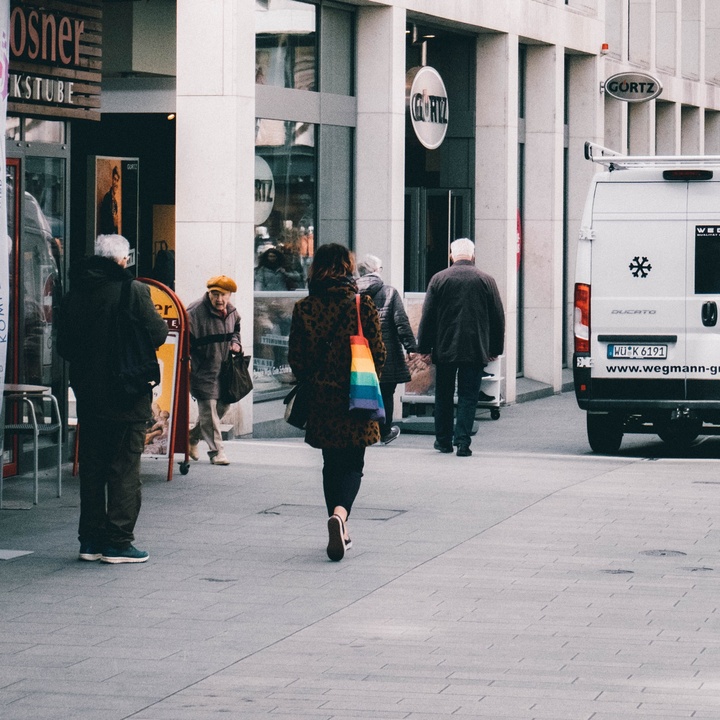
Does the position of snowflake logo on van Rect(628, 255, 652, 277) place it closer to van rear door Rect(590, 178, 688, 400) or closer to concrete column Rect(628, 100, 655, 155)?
van rear door Rect(590, 178, 688, 400)

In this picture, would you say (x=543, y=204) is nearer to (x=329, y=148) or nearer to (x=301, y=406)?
(x=329, y=148)

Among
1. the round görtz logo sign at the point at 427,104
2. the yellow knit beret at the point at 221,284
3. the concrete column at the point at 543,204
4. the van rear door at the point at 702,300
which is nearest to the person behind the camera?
the yellow knit beret at the point at 221,284

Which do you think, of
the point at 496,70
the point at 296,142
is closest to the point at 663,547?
the point at 296,142

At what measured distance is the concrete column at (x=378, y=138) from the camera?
16.8m

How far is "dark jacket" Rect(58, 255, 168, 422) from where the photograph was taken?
8.52 metres

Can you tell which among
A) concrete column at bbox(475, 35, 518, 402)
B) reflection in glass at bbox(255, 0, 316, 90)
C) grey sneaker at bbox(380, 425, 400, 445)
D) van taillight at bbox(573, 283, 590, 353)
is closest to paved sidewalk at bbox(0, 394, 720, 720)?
van taillight at bbox(573, 283, 590, 353)

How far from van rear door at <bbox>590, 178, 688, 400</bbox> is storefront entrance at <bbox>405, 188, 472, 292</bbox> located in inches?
234

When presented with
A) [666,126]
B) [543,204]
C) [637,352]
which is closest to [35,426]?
[637,352]

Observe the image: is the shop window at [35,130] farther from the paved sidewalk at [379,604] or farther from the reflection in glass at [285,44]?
the reflection in glass at [285,44]

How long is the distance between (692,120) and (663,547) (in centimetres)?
2258

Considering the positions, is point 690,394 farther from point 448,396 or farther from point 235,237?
point 235,237

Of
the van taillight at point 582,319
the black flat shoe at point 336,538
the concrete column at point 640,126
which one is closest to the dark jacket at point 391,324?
the van taillight at point 582,319

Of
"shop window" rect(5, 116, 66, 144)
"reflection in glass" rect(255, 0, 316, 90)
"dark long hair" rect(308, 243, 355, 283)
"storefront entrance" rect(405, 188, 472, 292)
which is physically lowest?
"dark long hair" rect(308, 243, 355, 283)

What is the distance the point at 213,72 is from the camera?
1432cm
